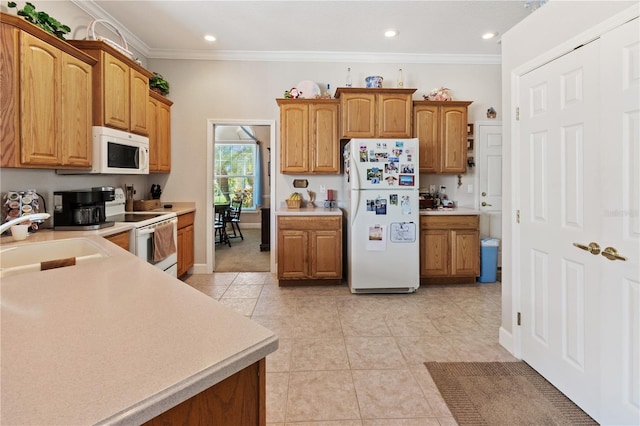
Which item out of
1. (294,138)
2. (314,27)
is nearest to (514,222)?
(294,138)

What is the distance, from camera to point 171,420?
63 centimetres

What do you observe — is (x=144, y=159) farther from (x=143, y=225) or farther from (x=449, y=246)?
(x=449, y=246)

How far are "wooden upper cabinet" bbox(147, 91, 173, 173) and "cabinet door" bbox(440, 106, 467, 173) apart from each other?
3571 mm

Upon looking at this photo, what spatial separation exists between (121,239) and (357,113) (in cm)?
288

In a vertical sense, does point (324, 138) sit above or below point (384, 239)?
above

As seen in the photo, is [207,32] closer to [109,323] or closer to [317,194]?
[317,194]

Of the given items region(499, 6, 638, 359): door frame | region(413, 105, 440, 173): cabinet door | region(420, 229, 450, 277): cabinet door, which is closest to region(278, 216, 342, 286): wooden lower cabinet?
region(420, 229, 450, 277): cabinet door

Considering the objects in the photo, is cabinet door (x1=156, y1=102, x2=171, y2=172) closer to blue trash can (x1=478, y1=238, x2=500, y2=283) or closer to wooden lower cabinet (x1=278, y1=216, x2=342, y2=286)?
wooden lower cabinet (x1=278, y1=216, x2=342, y2=286)

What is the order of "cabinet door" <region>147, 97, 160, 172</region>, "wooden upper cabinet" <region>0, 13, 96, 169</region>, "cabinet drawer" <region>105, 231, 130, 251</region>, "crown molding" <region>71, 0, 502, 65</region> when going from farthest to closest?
"crown molding" <region>71, 0, 502, 65</region> → "cabinet door" <region>147, 97, 160, 172</region> → "cabinet drawer" <region>105, 231, 130, 251</region> → "wooden upper cabinet" <region>0, 13, 96, 169</region>

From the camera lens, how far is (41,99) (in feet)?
7.18

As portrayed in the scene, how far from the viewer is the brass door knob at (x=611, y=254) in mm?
1504

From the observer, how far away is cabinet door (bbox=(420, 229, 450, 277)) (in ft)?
12.9

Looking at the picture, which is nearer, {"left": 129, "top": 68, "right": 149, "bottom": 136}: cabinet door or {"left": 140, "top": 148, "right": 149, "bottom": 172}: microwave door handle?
{"left": 129, "top": 68, "right": 149, "bottom": 136}: cabinet door

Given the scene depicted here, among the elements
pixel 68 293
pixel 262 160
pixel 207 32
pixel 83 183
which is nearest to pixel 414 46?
pixel 207 32
